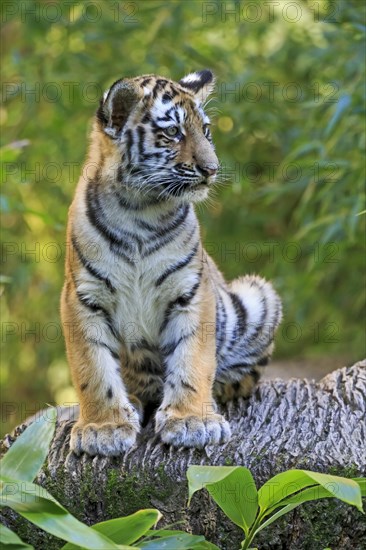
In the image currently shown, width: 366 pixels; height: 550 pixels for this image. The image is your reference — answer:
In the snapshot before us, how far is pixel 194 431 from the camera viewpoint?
384cm

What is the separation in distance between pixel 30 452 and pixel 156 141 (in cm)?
147

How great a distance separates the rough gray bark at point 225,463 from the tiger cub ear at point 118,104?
122cm

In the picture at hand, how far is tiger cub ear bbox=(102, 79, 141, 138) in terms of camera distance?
402cm

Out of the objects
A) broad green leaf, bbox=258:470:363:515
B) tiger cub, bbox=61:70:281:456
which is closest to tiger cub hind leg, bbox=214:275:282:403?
tiger cub, bbox=61:70:281:456

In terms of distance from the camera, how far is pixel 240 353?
181 inches

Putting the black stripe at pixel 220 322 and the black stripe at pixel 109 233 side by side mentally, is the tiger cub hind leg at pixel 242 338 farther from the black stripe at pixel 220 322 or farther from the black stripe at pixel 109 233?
the black stripe at pixel 109 233

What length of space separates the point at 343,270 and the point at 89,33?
8.03ft

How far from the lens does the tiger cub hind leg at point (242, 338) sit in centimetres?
454

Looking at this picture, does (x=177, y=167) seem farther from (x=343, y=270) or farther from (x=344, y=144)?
(x=343, y=270)

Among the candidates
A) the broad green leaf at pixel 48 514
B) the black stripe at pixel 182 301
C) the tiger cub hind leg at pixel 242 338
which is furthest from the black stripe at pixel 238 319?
the broad green leaf at pixel 48 514

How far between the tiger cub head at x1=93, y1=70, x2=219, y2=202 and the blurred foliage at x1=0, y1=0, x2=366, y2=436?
196cm

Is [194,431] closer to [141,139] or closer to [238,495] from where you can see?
[238,495]

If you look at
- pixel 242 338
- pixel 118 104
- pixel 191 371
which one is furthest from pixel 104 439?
pixel 118 104

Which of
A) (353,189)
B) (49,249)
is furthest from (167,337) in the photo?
(49,249)
